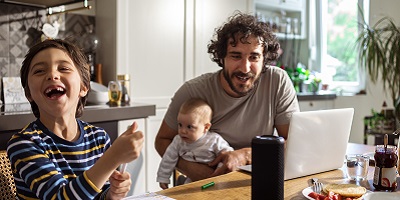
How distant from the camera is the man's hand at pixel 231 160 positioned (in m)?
1.57

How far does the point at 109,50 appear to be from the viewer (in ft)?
9.96

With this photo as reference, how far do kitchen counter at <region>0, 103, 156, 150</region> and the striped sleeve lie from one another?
96 centimetres

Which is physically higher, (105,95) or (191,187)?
(105,95)

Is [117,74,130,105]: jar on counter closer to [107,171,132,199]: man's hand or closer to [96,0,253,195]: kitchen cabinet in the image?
[96,0,253,195]: kitchen cabinet

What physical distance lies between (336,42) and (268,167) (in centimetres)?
402

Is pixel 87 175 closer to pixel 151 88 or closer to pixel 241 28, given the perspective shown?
pixel 241 28

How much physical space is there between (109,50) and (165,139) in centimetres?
133

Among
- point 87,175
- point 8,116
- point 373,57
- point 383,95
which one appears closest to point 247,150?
point 87,175

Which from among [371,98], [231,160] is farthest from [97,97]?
[371,98]

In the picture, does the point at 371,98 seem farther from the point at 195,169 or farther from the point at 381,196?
the point at 381,196

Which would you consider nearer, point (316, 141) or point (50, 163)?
point (50, 163)

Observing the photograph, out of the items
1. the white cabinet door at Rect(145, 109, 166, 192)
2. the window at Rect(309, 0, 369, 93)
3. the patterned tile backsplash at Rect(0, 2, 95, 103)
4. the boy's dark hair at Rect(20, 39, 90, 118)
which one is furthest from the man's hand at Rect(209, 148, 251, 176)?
the window at Rect(309, 0, 369, 93)

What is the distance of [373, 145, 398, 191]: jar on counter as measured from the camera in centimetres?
119

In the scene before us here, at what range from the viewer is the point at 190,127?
172 centimetres
